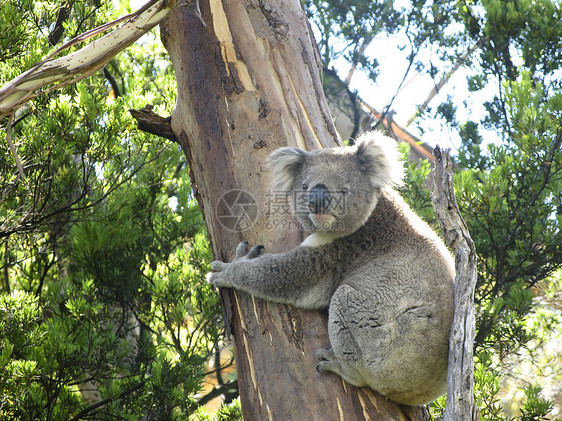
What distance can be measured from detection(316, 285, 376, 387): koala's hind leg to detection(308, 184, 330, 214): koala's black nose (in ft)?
1.59

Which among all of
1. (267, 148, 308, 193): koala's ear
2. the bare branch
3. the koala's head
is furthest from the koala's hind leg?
the bare branch

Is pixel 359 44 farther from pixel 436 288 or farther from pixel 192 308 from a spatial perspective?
pixel 436 288

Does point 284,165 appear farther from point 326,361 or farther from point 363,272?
point 326,361

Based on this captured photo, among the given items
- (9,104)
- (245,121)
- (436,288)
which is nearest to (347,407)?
(436,288)

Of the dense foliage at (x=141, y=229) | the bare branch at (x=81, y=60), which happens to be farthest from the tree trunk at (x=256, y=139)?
Answer: the dense foliage at (x=141, y=229)

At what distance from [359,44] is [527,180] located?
3.95 m

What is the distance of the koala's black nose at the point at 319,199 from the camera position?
3195 millimetres

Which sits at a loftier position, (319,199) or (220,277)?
(319,199)

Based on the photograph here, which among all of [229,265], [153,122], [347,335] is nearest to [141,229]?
[153,122]

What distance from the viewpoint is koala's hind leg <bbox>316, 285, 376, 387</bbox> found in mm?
2855

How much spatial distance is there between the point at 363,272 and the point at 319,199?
0.53m

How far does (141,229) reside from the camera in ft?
18.9

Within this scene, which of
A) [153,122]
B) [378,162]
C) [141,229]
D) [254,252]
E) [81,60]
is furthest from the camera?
[141,229]

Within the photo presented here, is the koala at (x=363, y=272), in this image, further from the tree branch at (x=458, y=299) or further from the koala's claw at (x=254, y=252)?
the tree branch at (x=458, y=299)
